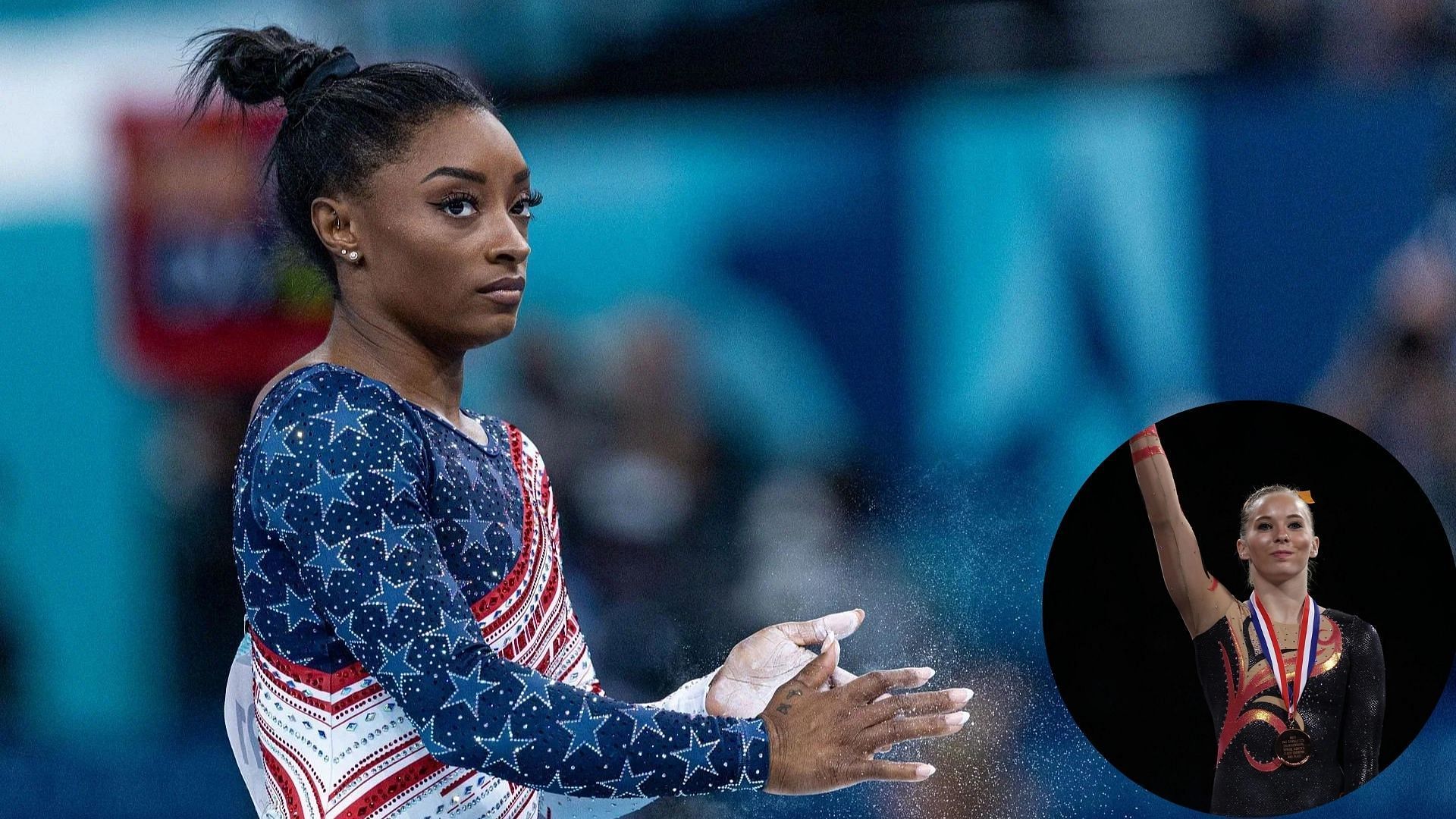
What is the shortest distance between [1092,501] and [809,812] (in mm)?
1066

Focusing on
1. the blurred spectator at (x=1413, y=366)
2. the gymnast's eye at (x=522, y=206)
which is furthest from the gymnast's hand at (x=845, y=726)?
the blurred spectator at (x=1413, y=366)

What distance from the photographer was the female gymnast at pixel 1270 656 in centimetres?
195

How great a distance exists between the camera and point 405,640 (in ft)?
4.67

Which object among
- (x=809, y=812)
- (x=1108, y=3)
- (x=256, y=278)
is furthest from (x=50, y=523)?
(x=1108, y=3)

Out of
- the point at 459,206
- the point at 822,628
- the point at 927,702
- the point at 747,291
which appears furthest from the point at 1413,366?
the point at 459,206

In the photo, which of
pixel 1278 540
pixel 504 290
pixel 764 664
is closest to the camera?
pixel 504 290

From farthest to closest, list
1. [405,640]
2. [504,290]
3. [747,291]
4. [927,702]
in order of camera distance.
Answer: [747,291]
[504,290]
[927,702]
[405,640]

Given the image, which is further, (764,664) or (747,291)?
(747,291)

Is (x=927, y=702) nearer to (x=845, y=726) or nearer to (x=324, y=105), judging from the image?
(x=845, y=726)

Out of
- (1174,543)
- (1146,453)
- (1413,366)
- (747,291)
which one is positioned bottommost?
(1174,543)

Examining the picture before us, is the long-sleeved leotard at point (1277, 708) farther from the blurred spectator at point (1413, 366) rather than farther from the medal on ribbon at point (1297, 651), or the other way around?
the blurred spectator at point (1413, 366)

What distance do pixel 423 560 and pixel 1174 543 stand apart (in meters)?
0.99

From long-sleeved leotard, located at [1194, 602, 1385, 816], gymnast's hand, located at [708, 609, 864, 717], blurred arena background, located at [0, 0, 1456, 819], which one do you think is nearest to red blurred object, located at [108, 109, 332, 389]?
blurred arena background, located at [0, 0, 1456, 819]

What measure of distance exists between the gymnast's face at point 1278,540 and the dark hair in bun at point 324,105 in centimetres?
109
